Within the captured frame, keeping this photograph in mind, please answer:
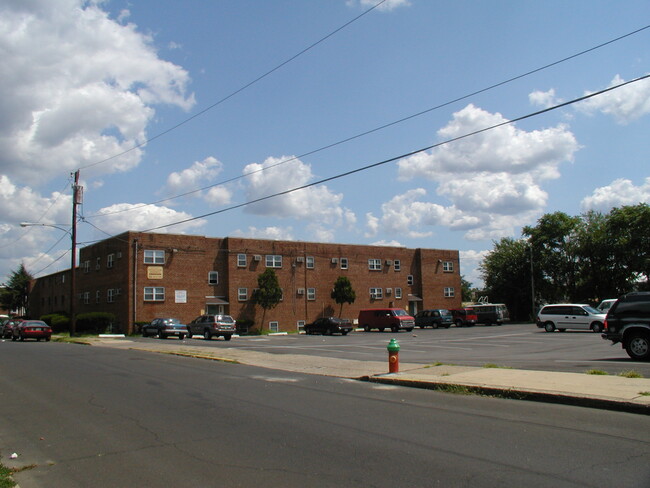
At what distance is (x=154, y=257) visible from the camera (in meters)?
44.5

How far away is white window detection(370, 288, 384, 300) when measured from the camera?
5672 centimetres

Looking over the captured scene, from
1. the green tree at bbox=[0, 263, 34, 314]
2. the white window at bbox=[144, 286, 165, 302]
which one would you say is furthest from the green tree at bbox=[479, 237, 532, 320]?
the green tree at bbox=[0, 263, 34, 314]

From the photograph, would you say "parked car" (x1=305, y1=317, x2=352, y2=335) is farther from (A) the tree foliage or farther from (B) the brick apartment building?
(A) the tree foliage

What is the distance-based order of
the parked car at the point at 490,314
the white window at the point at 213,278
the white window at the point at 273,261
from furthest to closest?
the parked car at the point at 490,314 < the white window at the point at 273,261 < the white window at the point at 213,278

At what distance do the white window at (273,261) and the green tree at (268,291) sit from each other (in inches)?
92.7

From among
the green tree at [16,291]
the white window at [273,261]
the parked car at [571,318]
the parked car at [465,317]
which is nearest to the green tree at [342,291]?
the white window at [273,261]

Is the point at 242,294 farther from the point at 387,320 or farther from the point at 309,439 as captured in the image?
the point at 309,439

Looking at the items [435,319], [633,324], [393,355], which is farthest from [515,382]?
[435,319]

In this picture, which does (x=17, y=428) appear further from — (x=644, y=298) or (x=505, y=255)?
(x=505, y=255)

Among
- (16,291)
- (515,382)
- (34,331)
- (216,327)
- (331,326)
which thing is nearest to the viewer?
(515,382)

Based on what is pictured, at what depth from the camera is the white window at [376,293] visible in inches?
2233

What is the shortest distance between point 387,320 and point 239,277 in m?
13.5

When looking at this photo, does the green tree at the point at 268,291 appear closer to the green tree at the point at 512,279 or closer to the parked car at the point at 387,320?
the parked car at the point at 387,320

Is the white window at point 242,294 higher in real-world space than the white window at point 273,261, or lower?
lower
